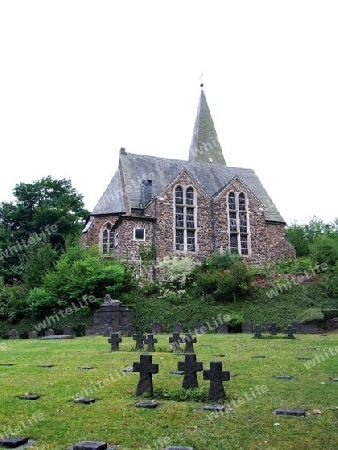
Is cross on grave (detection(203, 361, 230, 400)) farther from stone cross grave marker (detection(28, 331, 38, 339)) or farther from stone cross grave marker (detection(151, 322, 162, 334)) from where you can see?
stone cross grave marker (detection(28, 331, 38, 339))

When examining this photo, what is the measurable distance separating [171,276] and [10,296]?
990 cm

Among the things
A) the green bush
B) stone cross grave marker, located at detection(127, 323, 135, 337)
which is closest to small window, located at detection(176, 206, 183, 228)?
stone cross grave marker, located at detection(127, 323, 135, 337)

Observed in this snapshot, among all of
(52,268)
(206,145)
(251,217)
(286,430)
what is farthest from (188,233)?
(286,430)

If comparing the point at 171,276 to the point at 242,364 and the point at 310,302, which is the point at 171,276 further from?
the point at 242,364

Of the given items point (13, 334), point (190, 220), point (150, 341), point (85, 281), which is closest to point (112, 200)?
point (190, 220)

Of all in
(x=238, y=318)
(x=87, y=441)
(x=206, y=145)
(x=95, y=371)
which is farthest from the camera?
(x=206, y=145)

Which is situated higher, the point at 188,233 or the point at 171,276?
the point at 188,233

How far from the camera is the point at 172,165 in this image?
37.7 metres

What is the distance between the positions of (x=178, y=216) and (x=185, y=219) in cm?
57

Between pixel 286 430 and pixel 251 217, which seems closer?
pixel 286 430

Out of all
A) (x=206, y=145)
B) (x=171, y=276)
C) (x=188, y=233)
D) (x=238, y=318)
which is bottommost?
(x=238, y=318)

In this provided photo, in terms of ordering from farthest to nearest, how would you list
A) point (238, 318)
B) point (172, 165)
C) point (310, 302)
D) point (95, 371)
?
point (172, 165), point (310, 302), point (238, 318), point (95, 371)

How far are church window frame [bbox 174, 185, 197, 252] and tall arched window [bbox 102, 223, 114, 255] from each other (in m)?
5.17

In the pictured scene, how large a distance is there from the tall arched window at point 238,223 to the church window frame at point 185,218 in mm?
3027
